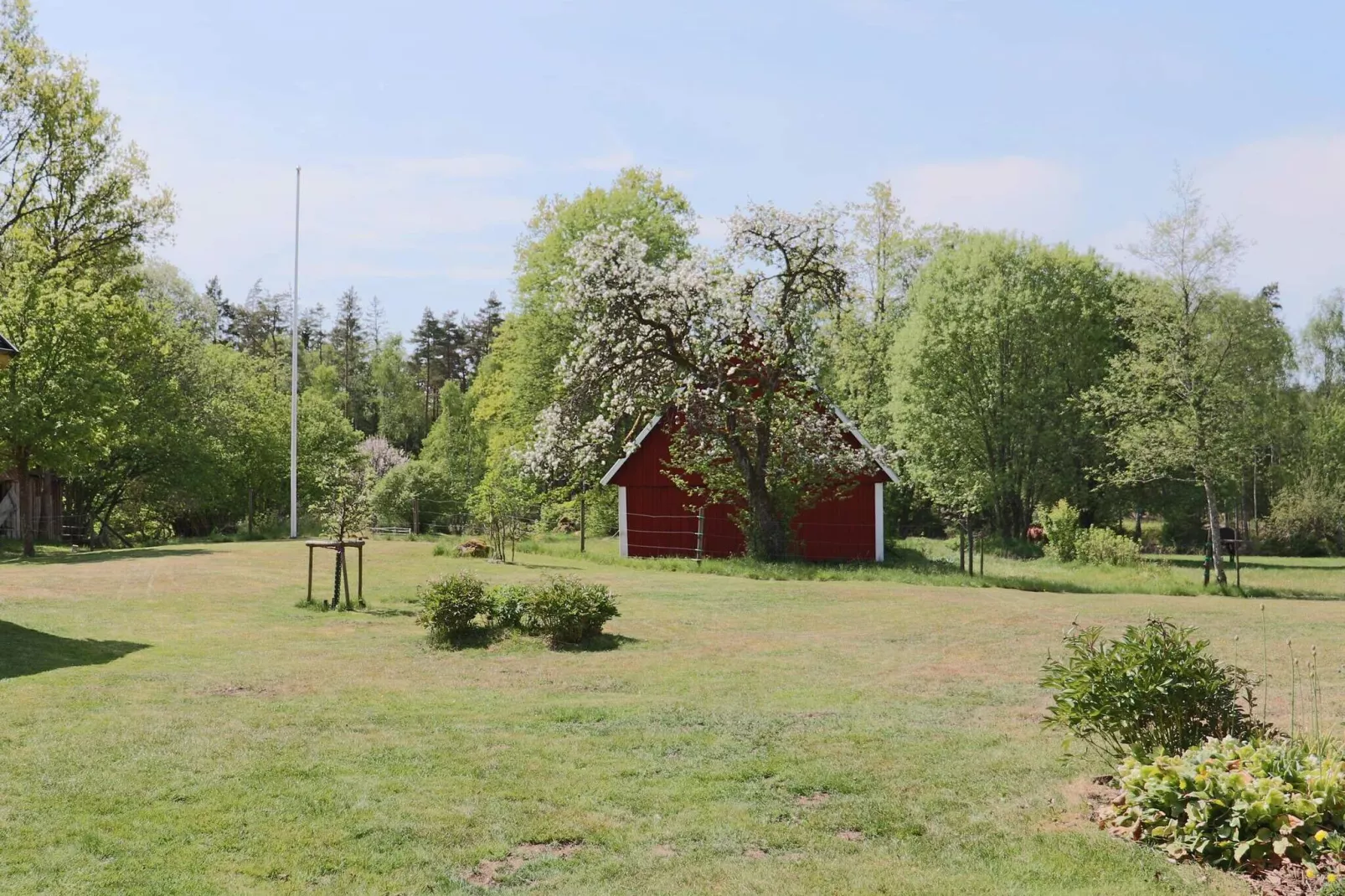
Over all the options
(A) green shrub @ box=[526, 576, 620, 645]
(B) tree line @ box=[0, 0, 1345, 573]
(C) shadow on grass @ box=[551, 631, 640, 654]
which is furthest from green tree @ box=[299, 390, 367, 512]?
(C) shadow on grass @ box=[551, 631, 640, 654]

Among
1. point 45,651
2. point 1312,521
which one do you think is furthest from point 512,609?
point 1312,521

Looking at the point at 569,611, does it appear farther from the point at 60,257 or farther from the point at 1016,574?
the point at 60,257

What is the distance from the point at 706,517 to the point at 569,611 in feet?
53.9

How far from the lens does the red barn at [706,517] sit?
2936cm

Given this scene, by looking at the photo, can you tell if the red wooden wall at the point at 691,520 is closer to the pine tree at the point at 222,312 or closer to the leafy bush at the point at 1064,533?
the leafy bush at the point at 1064,533

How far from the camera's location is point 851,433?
28969 mm

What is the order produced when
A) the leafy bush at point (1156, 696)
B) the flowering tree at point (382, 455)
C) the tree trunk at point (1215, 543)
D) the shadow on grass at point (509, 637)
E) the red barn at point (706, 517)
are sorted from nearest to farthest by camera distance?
1. the leafy bush at point (1156, 696)
2. the shadow on grass at point (509, 637)
3. the tree trunk at point (1215, 543)
4. the red barn at point (706, 517)
5. the flowering tree at point (382, 455)

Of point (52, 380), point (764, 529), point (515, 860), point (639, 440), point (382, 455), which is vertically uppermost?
point (52, 380)

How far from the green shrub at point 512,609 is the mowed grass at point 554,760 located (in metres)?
0.40

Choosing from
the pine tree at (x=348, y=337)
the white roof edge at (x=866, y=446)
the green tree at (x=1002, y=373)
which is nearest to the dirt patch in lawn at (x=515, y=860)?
the white roof edge at (x=866, y=446)

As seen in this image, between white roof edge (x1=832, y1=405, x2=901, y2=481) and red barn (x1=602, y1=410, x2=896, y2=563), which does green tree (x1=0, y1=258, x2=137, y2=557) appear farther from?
white roof edge (x1=832, y1=405, x2=901, y2=481)

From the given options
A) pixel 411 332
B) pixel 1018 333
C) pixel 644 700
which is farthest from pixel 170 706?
pixel 411 332

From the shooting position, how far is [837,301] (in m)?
27.1

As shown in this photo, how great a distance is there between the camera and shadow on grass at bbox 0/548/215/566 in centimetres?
2569
